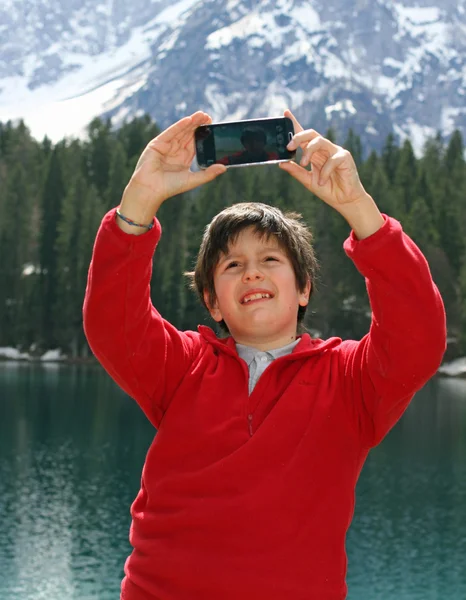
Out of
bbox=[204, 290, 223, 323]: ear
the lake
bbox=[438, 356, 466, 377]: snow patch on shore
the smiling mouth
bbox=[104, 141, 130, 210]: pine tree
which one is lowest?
bbox=[438, 356, 466, 377]: snow patch on shore

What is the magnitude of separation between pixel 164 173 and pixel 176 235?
58249 mm

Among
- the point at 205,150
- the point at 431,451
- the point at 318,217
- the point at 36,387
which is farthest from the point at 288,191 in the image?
the point at 205,150

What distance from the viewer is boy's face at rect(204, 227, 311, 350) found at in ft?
10.5

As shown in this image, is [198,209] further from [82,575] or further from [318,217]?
Answer: [82,575]

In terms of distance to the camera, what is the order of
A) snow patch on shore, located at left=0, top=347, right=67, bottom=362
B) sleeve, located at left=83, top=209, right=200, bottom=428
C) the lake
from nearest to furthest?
sleeve, located at left=83, top=209, right=200, bottom=428 < the lake < snow patch on shore, located at left=0, top=347, right=67, bottom=362

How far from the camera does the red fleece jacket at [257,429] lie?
2.82 metres

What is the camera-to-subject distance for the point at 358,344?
3.15m

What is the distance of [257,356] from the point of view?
323cm

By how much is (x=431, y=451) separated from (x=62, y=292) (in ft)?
118

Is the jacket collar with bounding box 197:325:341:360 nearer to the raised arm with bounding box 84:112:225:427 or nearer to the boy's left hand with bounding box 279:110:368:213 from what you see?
the raised arm with bounding box 84:112:225:427

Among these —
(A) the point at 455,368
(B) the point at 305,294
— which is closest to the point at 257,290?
(B) the point at 305,294

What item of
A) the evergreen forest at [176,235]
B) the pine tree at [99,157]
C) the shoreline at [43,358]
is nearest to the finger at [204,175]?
the evergreen forest at [176,235]

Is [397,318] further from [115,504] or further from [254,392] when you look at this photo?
[115,504]

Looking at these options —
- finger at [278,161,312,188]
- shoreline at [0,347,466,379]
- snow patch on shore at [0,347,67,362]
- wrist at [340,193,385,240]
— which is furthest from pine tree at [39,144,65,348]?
wrist at [340,193,385,240]
